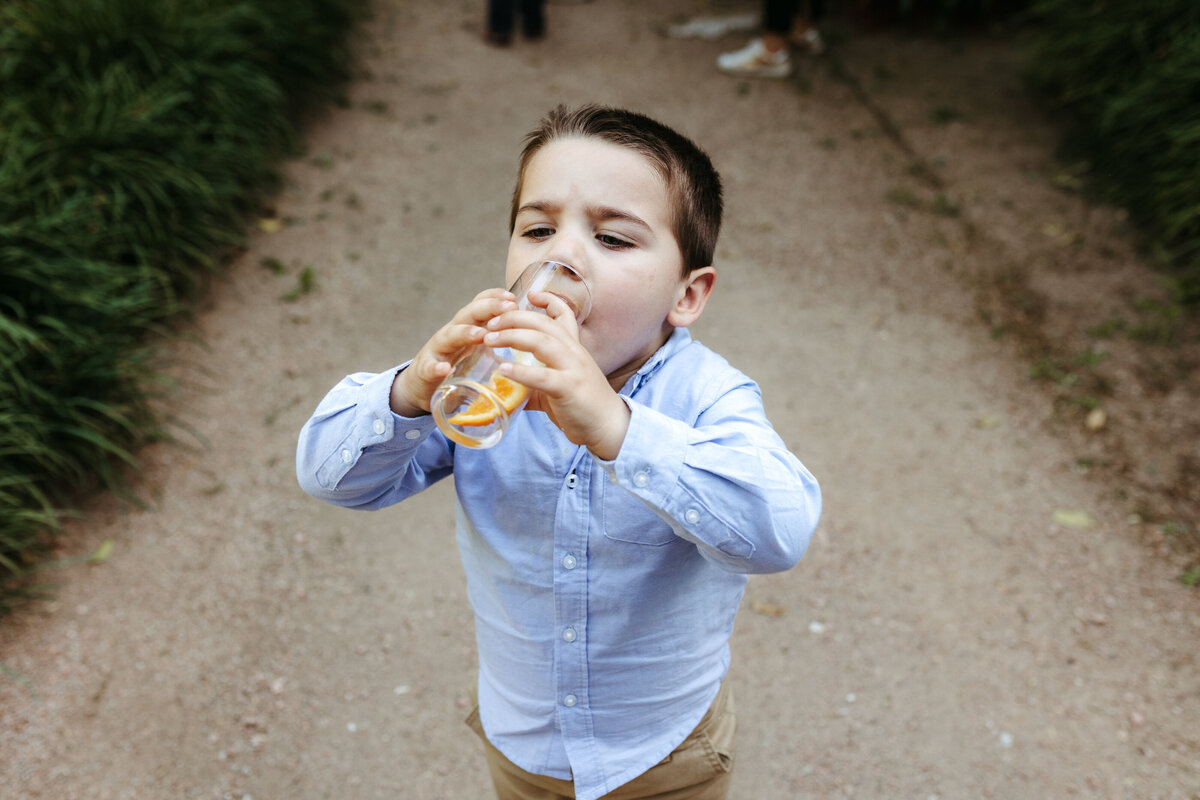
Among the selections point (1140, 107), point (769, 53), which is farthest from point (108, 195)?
point (1140, 107)

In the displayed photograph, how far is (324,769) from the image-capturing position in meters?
2.72

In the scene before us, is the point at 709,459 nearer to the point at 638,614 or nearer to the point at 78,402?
the point at 638,614

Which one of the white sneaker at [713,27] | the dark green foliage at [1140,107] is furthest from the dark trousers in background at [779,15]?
the dark green foliage at [1140,107]

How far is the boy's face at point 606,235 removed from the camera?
1484 millimetres

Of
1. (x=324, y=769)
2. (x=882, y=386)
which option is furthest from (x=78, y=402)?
(x=882, y=386)

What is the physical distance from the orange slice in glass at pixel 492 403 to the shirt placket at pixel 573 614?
1.04 ft

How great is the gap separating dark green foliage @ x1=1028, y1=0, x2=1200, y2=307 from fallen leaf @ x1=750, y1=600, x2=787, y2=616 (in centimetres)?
267

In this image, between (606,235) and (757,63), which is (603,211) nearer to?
(606,235)

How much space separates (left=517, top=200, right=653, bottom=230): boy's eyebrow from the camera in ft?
4.91

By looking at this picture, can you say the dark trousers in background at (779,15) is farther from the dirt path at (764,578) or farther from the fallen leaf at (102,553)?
Result: the fallen leaf at (102,553)

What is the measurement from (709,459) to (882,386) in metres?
2.99

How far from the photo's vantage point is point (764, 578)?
3314 millimetres

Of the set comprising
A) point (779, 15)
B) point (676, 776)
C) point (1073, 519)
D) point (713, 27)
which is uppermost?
point (676, 776)

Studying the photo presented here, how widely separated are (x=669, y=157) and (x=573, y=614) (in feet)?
2.69
